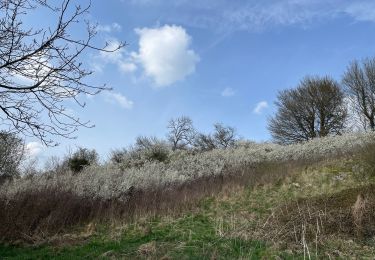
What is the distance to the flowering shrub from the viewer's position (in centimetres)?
1619

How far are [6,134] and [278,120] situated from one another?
1307 inches

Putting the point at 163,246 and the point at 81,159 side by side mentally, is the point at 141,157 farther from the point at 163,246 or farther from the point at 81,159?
the point at 163,246

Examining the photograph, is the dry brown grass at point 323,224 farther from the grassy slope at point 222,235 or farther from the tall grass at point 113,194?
the tall grass at point 113,194

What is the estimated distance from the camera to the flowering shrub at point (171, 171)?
53.1 feet

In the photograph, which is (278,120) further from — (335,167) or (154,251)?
(154,251)

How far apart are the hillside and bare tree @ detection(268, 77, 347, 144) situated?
16242mm

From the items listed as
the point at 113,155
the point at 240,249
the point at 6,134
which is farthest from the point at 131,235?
the point at 113,155

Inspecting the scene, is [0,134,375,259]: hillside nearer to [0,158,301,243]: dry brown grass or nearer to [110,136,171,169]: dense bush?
[0,158,301,243]: dry brown grass

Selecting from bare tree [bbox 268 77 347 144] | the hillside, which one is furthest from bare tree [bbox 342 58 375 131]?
the hillside

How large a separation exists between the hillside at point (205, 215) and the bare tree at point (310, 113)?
53.3ft

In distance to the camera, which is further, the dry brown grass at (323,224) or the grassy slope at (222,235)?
the dry brown grass at (323,224)

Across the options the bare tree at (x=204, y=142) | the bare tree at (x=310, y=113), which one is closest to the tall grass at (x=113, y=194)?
the bare tree at (x=310, y=113)

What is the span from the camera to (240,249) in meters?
7.01

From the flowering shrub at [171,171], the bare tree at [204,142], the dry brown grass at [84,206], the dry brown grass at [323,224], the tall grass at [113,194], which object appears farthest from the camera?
the bare tree at [204,142]
